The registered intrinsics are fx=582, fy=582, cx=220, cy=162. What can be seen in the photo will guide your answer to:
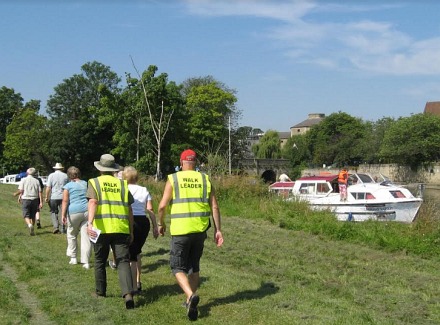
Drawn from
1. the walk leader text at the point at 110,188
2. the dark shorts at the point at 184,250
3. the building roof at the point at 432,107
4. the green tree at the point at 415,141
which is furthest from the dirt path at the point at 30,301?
the building roof at the point at 432,107

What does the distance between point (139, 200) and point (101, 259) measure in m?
1.27

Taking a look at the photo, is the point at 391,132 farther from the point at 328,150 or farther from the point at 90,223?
the point at 90,223

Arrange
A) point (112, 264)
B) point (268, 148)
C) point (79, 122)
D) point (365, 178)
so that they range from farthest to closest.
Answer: point (268, 148), point (79, 122), point (365, 178), point (112, 264)

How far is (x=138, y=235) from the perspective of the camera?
812 cm

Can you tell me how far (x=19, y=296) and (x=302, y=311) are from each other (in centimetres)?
366

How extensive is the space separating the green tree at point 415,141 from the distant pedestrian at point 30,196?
222 ft

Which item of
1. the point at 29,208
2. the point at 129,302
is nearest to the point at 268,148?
the point at 29,208

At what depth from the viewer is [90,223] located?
7.14 m

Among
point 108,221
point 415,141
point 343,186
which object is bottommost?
point 343,186

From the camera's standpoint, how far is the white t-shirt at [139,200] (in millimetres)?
8312

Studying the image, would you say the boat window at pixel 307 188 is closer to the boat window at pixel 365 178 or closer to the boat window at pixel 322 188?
the boat window at pixel 322 188

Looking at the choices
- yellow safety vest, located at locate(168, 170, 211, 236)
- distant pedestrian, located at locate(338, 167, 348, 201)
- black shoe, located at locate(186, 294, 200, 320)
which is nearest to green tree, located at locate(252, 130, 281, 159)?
distant pedestrian, located at locate(338, 167, 348, 201)

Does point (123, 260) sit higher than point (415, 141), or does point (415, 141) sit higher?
point (415, 141)

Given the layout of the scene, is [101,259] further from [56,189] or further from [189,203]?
[56,189]
